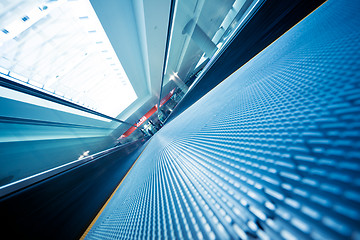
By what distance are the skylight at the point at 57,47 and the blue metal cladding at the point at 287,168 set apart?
4.18 metres

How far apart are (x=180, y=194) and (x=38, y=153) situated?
12.8 ft

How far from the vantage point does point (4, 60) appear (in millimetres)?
2936

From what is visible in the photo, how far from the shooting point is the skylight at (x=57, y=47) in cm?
269

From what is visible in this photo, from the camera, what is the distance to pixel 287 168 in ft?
0.89

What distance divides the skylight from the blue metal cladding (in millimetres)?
4182

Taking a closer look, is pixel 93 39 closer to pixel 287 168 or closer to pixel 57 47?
pixel 57 47

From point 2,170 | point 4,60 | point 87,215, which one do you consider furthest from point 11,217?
point 4,60

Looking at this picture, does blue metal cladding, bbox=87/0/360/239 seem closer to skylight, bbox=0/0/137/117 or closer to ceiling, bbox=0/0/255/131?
ceiling, bbox=0/0/255/131

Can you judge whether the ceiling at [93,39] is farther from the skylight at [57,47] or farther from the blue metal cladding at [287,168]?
the blue metal cladding at [287,168]

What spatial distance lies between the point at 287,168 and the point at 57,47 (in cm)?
560

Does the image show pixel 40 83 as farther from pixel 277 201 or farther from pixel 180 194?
pixel 277 201

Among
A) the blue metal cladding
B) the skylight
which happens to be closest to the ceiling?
the skylight

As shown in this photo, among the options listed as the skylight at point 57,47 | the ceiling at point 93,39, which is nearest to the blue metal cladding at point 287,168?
the ceiling at point 93,39

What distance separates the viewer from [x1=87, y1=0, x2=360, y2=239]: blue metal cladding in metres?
0.18
